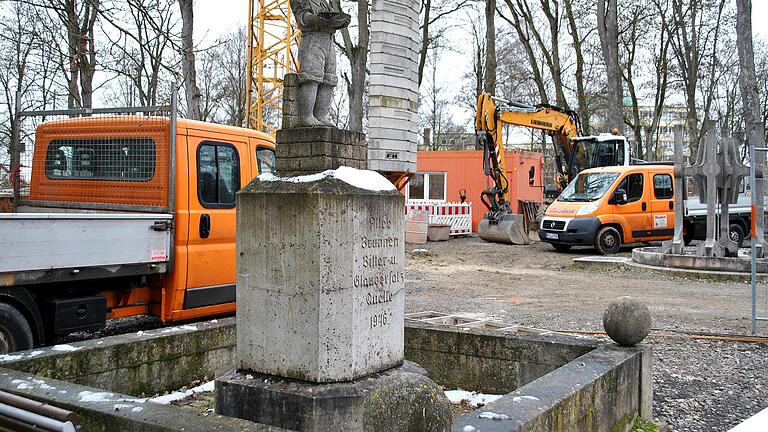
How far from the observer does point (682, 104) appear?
40781 mm

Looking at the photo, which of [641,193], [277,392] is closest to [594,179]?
[641,193]

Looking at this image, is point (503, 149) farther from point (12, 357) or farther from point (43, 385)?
point (43, 385)

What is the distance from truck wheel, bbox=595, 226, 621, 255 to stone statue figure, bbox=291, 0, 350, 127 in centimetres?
1454

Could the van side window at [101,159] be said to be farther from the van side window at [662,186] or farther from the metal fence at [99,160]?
the van side window at [662,186]

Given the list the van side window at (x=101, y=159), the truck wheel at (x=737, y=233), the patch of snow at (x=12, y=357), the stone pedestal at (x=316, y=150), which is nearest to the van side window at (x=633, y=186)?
the truck wheel at (x=737, y=233)

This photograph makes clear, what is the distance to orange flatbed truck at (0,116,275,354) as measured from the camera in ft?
19.2

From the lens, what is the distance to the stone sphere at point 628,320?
16.4ft

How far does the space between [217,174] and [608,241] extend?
13310 millimetres

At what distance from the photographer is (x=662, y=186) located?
62.2 feet

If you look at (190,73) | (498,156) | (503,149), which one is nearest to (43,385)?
(190,73)

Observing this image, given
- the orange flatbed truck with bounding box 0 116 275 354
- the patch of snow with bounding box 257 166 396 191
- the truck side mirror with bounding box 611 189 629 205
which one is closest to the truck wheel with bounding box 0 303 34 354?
the orange flatbed truck with bounding box 0 116 275 354

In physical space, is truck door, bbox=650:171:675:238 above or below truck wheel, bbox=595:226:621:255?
above

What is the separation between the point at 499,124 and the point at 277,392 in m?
19.2

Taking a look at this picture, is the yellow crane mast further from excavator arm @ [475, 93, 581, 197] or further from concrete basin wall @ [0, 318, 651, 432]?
concrete basin wall @ [0, 318, 651, 432]
